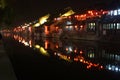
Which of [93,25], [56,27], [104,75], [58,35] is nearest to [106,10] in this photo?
[93,25]

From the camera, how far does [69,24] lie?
331 ft

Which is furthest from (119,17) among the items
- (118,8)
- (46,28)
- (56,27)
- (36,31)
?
(36,31)

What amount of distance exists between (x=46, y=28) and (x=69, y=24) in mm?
22499

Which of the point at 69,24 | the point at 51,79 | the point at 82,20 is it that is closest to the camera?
the point at 51,79

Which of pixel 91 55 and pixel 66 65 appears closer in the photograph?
pixel 66 65

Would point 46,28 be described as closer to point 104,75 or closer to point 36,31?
point 36,31

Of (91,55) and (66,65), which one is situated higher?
(66,65)

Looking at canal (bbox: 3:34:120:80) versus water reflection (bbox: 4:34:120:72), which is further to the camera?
water reflection (bbox: 4:34:120:72)

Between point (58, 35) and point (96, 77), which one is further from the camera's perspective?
point (58, 35)

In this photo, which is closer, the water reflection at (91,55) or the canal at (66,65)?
the canal at (66,65)

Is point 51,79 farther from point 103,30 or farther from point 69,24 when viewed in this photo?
point 69,24

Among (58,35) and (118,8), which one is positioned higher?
(118,8)

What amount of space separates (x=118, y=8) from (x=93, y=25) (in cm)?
1138

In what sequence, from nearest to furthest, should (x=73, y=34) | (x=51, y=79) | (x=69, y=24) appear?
(x=51, y=79)
(x=73, y=34)
(x=69, y=24)
